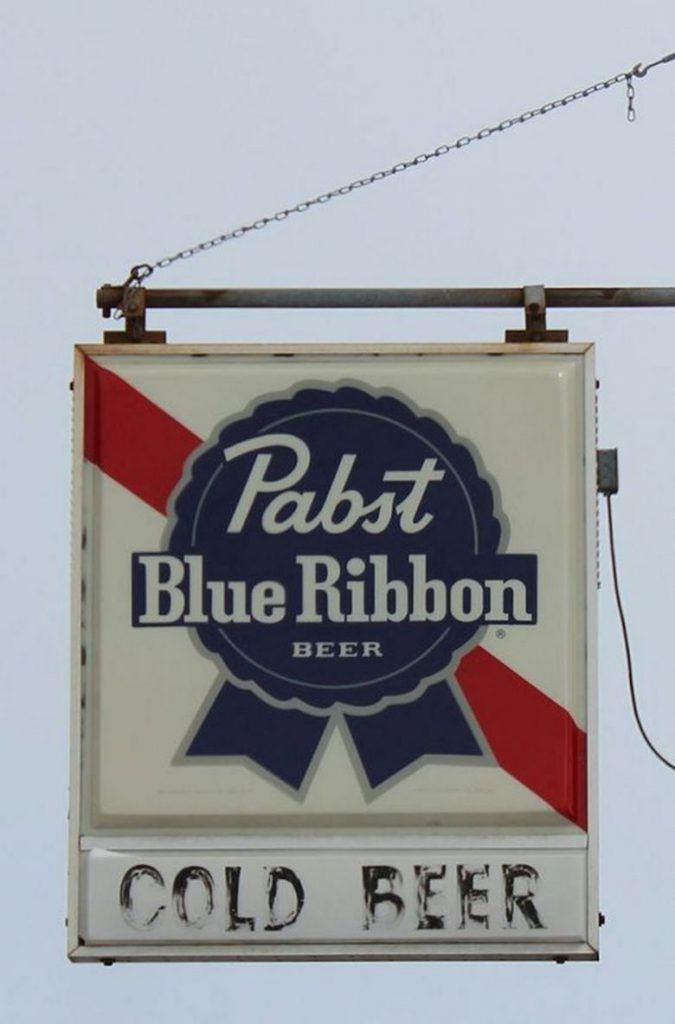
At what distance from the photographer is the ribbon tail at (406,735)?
21.9 ft

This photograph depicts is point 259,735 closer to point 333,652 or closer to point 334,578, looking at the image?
point 333,652

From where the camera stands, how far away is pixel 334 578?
6715mm

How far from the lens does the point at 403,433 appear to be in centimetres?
673

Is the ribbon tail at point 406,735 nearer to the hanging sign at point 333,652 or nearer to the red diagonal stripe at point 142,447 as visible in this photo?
the hanging sign at point 333,652

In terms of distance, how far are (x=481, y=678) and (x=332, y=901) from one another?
34.1 inches

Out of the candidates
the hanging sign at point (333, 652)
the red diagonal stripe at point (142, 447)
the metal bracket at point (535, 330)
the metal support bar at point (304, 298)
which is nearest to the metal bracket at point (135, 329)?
the metal support bar at point (304, 298)

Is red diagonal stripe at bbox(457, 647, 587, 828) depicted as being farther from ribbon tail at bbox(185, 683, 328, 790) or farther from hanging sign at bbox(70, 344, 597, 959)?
ribbon tail at bbox(185, 683, 328, 790)

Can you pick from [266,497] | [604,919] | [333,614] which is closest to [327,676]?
[333,614]

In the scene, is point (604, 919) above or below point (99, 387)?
below

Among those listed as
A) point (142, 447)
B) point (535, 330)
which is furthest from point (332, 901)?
point (535, 330)

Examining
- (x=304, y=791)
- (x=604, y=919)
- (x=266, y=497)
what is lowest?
(x=604, y=919)

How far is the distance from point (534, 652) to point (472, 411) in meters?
0.81

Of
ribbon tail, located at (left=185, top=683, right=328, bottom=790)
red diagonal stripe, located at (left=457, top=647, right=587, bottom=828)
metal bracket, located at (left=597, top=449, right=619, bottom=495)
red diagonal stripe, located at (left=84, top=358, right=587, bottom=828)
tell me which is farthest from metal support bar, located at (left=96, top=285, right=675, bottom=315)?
ribbon tail, located at (left=185, top=683, right=328, bottom=790)

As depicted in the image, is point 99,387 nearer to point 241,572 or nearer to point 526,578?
point 241,572
